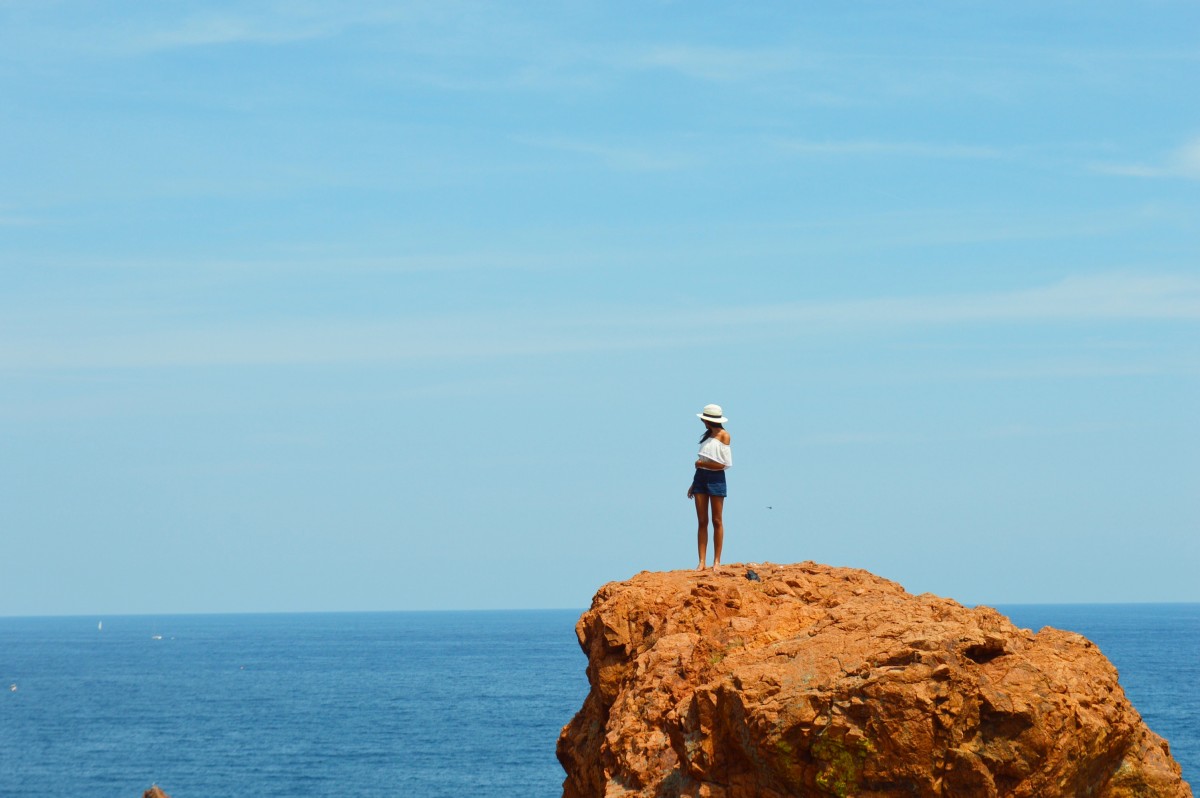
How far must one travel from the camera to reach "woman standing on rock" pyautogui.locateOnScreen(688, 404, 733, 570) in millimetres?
18562

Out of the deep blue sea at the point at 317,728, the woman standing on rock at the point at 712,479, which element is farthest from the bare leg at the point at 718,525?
the deep blue sea at the point at 317,728

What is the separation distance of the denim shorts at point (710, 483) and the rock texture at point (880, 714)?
4.34 meters

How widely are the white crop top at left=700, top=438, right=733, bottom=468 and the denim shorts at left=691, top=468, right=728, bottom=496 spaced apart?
0.77 ft

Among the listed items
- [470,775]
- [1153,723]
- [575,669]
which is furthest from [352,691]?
[1153,723]

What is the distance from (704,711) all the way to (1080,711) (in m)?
3.31

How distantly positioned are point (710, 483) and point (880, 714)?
7.81m

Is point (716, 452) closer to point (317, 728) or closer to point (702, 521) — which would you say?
point (702, 521)

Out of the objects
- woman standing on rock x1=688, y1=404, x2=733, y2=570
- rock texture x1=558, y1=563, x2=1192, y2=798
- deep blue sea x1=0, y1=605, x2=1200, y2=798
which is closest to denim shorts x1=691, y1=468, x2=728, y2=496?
woman standing on rock x1=688, y1=404, x2=733, y2=570

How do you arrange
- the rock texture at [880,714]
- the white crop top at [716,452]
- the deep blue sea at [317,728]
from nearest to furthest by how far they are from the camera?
the rock texture at [880,714]
the white crop top at [716,452]
the deep blue sea at [317,728]

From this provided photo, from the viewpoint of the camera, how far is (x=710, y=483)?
734 inches

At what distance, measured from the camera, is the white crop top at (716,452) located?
18.5 metres

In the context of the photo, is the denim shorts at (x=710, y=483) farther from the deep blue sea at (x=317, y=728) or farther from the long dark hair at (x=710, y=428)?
the deep blue sea at (x=317, y=728)

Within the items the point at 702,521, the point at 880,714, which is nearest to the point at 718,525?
the point at 702,521

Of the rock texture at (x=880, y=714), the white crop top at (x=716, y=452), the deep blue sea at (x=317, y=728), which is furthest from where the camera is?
the deep blue sea at (x=317, y=728)
